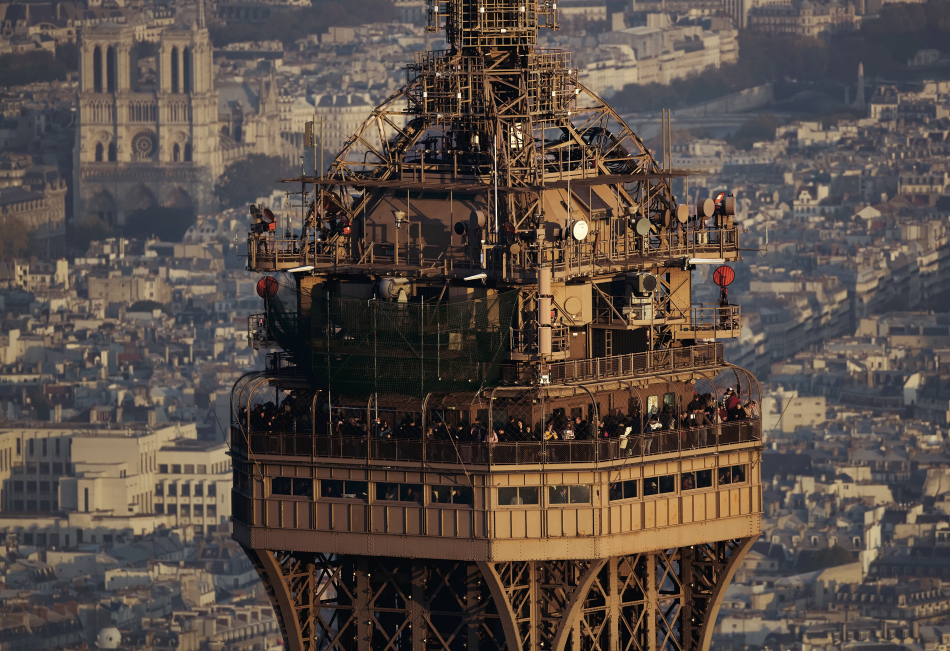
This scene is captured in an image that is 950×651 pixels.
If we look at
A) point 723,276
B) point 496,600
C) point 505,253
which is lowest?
point 496,600

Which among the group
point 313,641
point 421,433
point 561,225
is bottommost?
point 313,641

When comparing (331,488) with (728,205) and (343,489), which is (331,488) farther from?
(728,205)

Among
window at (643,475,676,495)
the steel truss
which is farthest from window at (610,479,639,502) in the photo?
the steel truss

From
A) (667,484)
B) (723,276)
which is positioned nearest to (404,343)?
(667,484)

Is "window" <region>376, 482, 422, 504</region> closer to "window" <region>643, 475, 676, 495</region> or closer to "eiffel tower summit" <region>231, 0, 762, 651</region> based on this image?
"eiffel tower summit" <region>231, 0, 762, 651</region>

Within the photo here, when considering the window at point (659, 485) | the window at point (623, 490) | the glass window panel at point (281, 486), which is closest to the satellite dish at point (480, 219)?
the window at point (623, 490)

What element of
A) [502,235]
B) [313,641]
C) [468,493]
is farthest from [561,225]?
[313,641]

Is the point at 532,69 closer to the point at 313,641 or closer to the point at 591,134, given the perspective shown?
the point at 591,134
